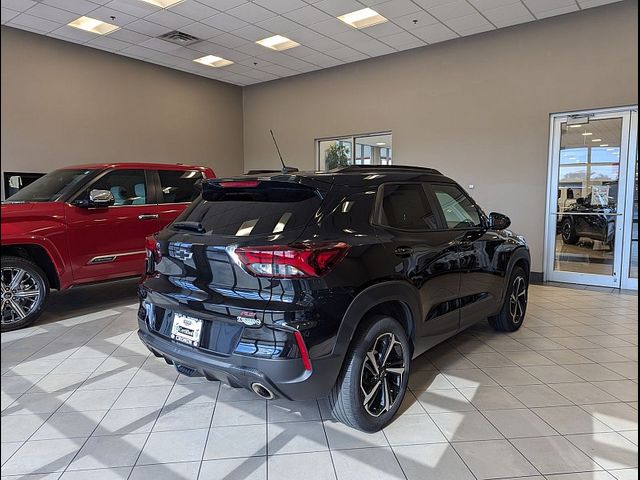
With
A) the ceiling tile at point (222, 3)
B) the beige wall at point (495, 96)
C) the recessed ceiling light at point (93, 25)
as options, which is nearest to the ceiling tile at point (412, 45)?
the beige wall at point (495, 96)

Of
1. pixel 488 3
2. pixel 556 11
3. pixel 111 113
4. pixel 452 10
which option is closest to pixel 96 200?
pixel 111 113

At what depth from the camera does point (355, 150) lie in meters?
8.48

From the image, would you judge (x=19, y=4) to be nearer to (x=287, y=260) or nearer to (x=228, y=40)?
(x=228, y=40)

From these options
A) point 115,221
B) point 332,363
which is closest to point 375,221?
point 332,363

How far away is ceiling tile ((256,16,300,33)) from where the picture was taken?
595cm

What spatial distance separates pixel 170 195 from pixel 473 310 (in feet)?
12.1

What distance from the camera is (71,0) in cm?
535

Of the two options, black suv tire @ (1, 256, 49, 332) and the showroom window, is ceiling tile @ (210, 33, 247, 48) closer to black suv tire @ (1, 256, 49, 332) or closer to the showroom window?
the showroom window

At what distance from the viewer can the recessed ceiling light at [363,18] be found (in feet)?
19.1

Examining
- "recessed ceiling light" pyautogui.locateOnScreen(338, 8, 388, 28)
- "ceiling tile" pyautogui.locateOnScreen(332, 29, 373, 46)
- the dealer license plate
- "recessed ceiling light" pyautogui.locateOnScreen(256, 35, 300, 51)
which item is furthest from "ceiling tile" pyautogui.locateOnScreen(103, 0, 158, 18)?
the dealer license plate

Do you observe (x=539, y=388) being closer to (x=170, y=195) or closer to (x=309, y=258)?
(x=309, y=258)

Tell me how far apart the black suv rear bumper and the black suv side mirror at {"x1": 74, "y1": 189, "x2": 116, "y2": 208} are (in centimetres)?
282

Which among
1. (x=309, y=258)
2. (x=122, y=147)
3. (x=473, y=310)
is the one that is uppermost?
(x=122, y=147)

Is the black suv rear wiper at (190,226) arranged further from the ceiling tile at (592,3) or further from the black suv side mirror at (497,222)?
the ceiling tile at (592,3)
